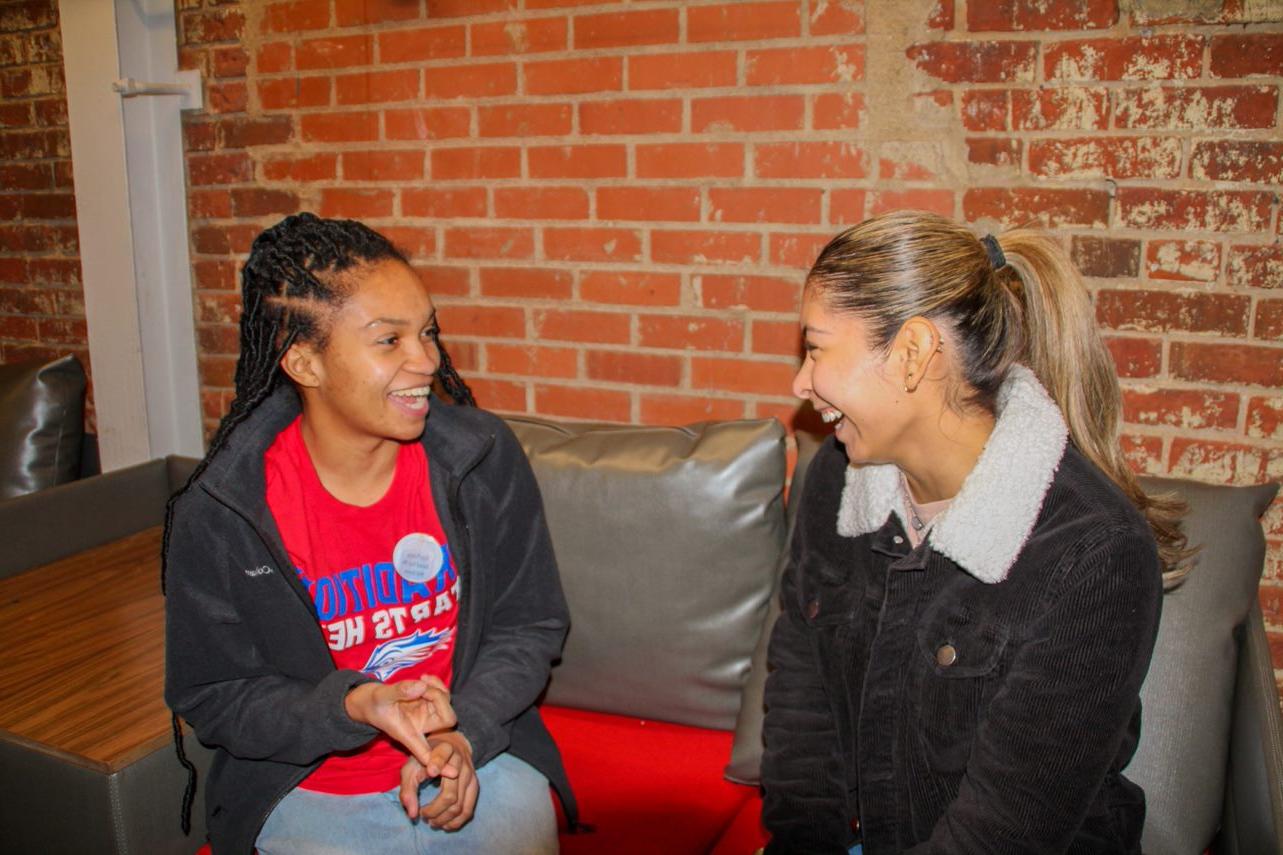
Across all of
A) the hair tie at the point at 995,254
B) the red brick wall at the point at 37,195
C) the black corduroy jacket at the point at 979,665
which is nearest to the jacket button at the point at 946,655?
the black corduroy jacket at the point at 979,665

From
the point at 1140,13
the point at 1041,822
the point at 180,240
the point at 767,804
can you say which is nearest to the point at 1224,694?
the point at 1041,822

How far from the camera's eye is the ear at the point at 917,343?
131 centimetres

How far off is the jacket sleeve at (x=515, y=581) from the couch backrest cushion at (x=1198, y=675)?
94cm

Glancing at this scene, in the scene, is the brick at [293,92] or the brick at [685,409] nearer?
the brick at [685,409]

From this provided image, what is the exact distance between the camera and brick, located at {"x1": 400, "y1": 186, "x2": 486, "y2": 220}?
7.82 feet

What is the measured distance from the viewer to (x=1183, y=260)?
6.07 feet

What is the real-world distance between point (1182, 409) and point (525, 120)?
1.51m

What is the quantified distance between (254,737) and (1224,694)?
1.47m

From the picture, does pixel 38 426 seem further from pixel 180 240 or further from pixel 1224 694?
pixel 1224 694

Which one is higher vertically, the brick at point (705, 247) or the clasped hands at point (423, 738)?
the brick at point (705, 247)

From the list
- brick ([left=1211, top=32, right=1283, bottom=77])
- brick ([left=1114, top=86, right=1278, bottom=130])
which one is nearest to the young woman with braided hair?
brick ([left=1114, top=86, right=1278, bottom=130])

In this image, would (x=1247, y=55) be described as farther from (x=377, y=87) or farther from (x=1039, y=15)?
(x=377, y=87)

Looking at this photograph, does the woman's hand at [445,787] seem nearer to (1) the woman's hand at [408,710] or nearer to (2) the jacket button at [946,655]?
(1) the woman's hand at [408,710]

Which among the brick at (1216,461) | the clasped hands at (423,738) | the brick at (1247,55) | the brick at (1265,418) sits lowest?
the clasped hands at (423,738)
